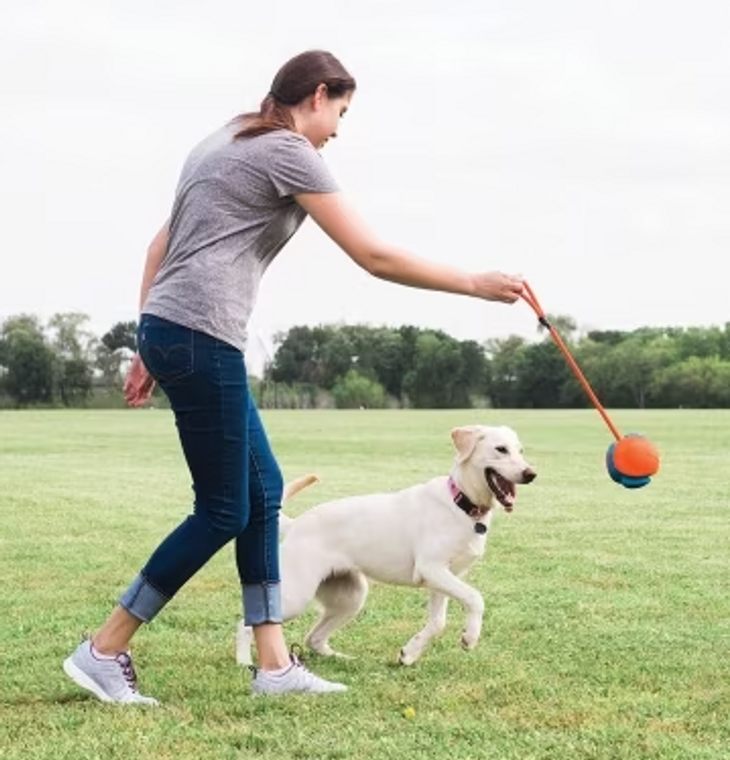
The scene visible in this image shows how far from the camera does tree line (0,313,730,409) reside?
2926 inches

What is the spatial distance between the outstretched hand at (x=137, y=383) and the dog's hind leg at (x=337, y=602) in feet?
4.27

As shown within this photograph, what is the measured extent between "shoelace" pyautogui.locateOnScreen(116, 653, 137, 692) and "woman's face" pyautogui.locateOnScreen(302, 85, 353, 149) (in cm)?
195

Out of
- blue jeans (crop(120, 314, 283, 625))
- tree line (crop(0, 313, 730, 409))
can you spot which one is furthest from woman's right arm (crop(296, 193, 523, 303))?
tree line (crop(0, 313, 730, 409))

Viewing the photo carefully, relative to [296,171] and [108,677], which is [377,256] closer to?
[296,171]

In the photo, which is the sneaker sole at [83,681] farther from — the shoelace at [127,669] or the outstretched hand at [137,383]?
the outstretched hand at [137,383]

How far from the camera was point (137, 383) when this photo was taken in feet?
17.0

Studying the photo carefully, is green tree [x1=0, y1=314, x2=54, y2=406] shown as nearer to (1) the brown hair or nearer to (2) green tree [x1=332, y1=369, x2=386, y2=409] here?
(2) green tree [x1=332, y1=369, x2=386, y2=409]

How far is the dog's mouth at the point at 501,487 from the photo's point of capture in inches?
227

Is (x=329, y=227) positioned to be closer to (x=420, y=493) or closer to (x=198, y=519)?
(x=198, y=519)

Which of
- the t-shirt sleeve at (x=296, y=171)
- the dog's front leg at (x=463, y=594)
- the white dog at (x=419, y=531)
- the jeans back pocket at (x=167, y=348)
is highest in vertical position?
the t-shirt sleeve at (x=296, y=171)

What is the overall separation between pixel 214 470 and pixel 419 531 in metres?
1.32

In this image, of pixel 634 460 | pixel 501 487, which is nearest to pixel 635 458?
pixel 634 460

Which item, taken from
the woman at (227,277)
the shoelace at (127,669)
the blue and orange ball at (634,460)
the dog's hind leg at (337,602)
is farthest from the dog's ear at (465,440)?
the shoelace at (127,669)

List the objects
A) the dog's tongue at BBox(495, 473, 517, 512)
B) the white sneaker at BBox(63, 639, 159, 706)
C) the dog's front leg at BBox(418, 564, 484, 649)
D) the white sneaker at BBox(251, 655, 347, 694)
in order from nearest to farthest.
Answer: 1. the white sneaker at BBox(63, 639, 159, 706)
2. the white sneaker at BBox(251, 655, 347, 694)
3. the dog's front leg at BBox(418, 564, 484, 649)
4. the dog's tongue at BBox(495, 473, 517, 512)
